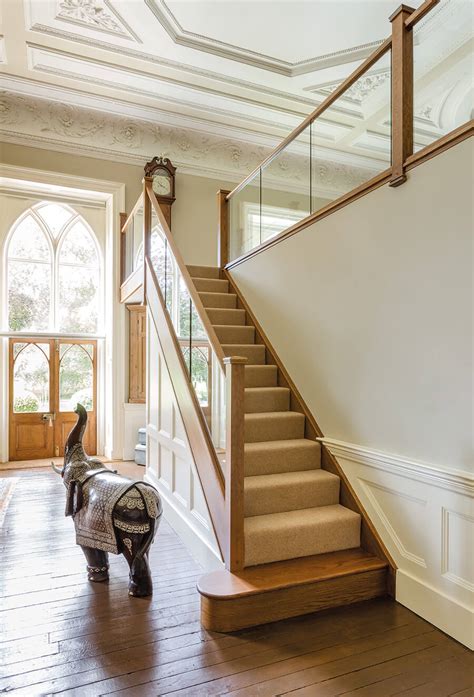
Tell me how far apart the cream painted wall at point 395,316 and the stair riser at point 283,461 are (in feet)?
0.79

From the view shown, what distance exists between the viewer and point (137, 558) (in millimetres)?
2877

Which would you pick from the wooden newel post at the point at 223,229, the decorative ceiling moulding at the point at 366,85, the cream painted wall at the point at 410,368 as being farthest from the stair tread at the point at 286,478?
the wooden newel post at the point at 223,229

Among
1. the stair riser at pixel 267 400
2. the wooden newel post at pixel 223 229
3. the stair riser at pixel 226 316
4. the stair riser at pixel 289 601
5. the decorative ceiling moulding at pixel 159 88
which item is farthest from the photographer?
the decorative ceiling moulding at pixel 159 88

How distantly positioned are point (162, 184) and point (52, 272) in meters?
2.32

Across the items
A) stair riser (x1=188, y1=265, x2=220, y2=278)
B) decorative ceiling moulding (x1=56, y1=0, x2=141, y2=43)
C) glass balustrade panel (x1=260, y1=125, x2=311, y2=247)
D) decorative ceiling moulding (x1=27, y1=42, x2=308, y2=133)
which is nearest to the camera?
glass balustrade panel (x1=260, y1=125, x2=311, y2=247)

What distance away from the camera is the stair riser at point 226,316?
16.3ft

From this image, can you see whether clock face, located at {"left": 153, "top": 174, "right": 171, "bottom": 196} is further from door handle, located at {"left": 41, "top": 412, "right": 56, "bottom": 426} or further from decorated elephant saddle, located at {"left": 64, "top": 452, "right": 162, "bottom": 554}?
decorated elephant saddle, located at {"left": 64, "top": 452, "right": 162, "bottom": 554}

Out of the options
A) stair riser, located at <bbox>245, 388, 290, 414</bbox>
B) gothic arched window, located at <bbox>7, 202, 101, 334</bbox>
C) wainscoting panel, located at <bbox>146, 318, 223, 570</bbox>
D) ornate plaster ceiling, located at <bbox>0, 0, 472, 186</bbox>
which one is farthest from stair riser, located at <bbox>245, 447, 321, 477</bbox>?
gothic arched window, located at <bbox>7, 202, 101, 334</bbox>

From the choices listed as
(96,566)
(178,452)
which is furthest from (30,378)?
(96,566)

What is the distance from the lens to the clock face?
751 cm

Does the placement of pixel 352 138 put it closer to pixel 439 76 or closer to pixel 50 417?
pixel 439 76

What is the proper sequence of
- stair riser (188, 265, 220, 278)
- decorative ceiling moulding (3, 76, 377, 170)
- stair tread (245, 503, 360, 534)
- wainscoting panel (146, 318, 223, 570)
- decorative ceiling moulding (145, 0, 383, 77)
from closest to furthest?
stair tread (245, 503, 360, 534)
wainscoting panel (146, 318, 223, 570)
decorative ceiling moulding (145, 0, 383, 77)
stair riser (188, 265, 220, 278)
decorative ceiling moulding (3, 76, 377, 170)

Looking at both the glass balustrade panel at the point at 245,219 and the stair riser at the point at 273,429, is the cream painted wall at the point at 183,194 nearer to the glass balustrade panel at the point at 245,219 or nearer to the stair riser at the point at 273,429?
the glass balustrade panel at the point at 245,219

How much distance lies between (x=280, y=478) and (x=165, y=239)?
9.60 ft
